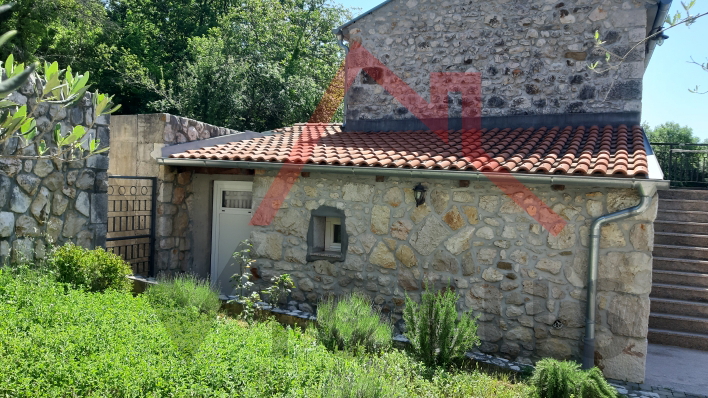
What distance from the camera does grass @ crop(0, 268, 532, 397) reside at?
3486mm

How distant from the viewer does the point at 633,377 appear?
224 inches

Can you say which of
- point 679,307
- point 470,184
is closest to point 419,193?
point 470,184

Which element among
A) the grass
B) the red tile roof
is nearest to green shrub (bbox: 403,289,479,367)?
the grass

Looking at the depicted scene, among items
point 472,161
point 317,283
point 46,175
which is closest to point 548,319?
point 472,161

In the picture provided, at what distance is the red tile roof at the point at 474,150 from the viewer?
5941 millimetres

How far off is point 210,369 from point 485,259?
375cm

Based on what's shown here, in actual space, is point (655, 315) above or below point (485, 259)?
below

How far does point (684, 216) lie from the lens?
9.15 meters

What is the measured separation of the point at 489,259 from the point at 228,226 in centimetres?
460

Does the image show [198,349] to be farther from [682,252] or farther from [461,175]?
[682,252]

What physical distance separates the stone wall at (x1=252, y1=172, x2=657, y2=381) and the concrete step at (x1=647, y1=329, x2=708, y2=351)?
182cm

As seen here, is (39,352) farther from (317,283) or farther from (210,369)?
(317,283)

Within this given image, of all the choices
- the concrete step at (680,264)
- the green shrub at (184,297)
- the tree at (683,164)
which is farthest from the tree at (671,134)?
the green shrub at (184,297)

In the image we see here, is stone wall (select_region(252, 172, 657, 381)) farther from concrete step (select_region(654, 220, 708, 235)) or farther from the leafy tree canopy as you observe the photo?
the leafy tree canopy
